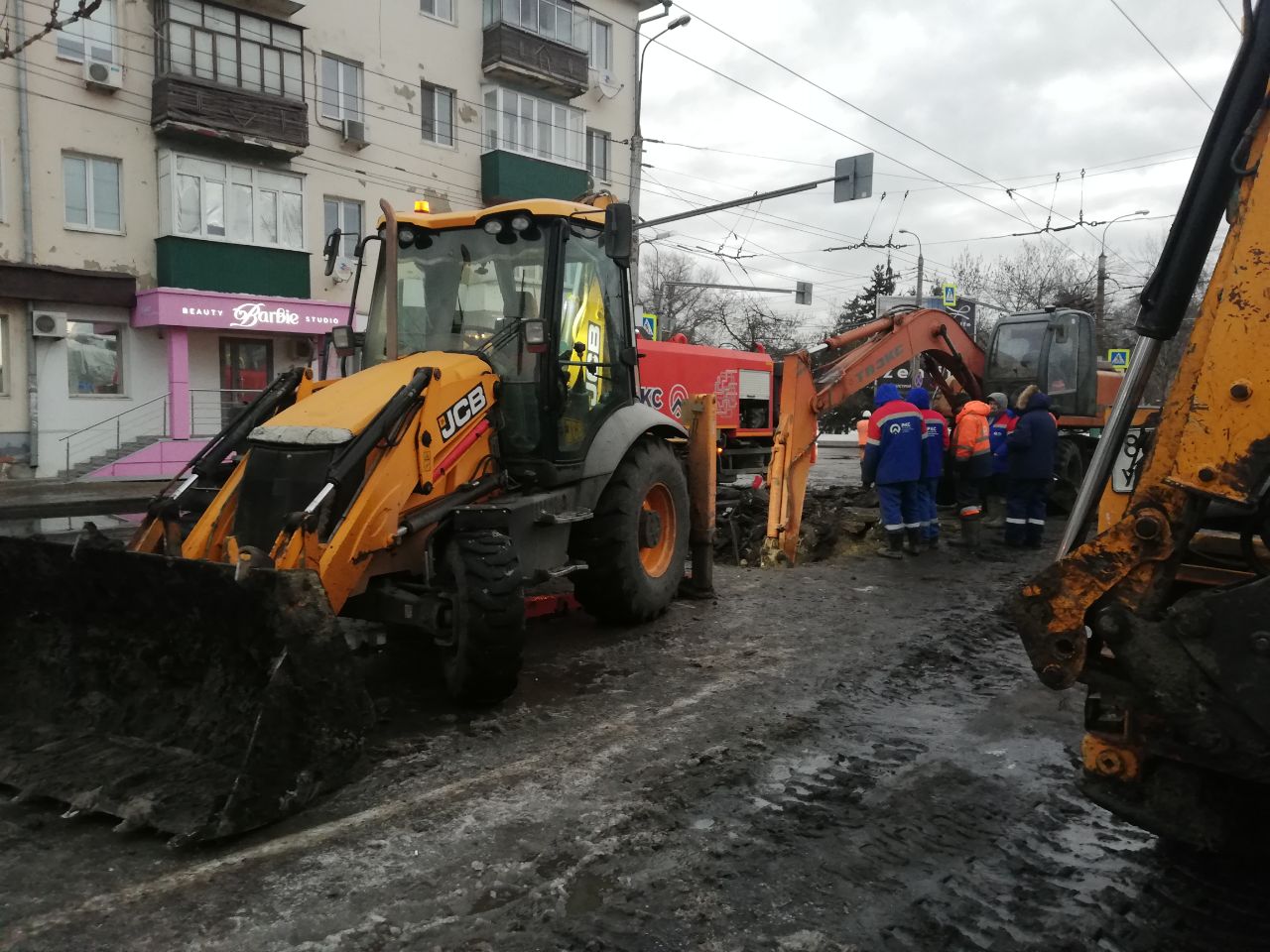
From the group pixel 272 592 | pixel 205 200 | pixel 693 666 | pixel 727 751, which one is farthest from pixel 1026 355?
pixel 205 200

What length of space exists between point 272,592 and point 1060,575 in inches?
111

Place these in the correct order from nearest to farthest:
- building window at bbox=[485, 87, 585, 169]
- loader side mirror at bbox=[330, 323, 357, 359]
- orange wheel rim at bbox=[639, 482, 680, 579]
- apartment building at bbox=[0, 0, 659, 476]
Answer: loader side mirror at bbox=[330, 323, 357, 359]
orange wheel rim at bbox=[639, 482, 680, 579]
apartment building at bbox=[0, 0, 659, 476]
building window at bbox=[485, 87, 585, 169]

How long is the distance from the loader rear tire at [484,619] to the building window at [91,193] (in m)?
17.0

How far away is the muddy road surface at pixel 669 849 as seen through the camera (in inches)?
115

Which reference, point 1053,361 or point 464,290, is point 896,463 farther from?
point 464,290

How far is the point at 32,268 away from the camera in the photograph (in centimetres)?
1695

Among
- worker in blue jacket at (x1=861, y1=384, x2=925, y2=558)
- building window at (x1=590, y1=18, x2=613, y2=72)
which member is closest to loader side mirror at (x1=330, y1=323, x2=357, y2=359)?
worker in blue jacket at (x1=861, y1=384, x2=925, y2=558)

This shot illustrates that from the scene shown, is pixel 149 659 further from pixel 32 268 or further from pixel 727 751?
pixel 32 268

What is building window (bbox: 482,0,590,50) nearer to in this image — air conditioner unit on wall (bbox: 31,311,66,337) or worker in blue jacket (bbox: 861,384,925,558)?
air conditioner unit on wall (bbox: 31,311,66,337)

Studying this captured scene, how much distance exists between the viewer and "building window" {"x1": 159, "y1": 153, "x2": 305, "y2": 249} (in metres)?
18.6

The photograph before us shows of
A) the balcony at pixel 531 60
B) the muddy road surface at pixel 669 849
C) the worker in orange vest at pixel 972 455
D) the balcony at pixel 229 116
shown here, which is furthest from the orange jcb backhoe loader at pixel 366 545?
the balcony at pixel 531 60

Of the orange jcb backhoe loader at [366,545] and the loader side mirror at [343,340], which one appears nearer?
the orange jcb backhoe loader at [366,545]

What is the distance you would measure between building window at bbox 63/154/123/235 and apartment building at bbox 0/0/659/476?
30 mm

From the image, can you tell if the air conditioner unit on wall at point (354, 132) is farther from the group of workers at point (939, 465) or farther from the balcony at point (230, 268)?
the group of workers at point (939, 465)
